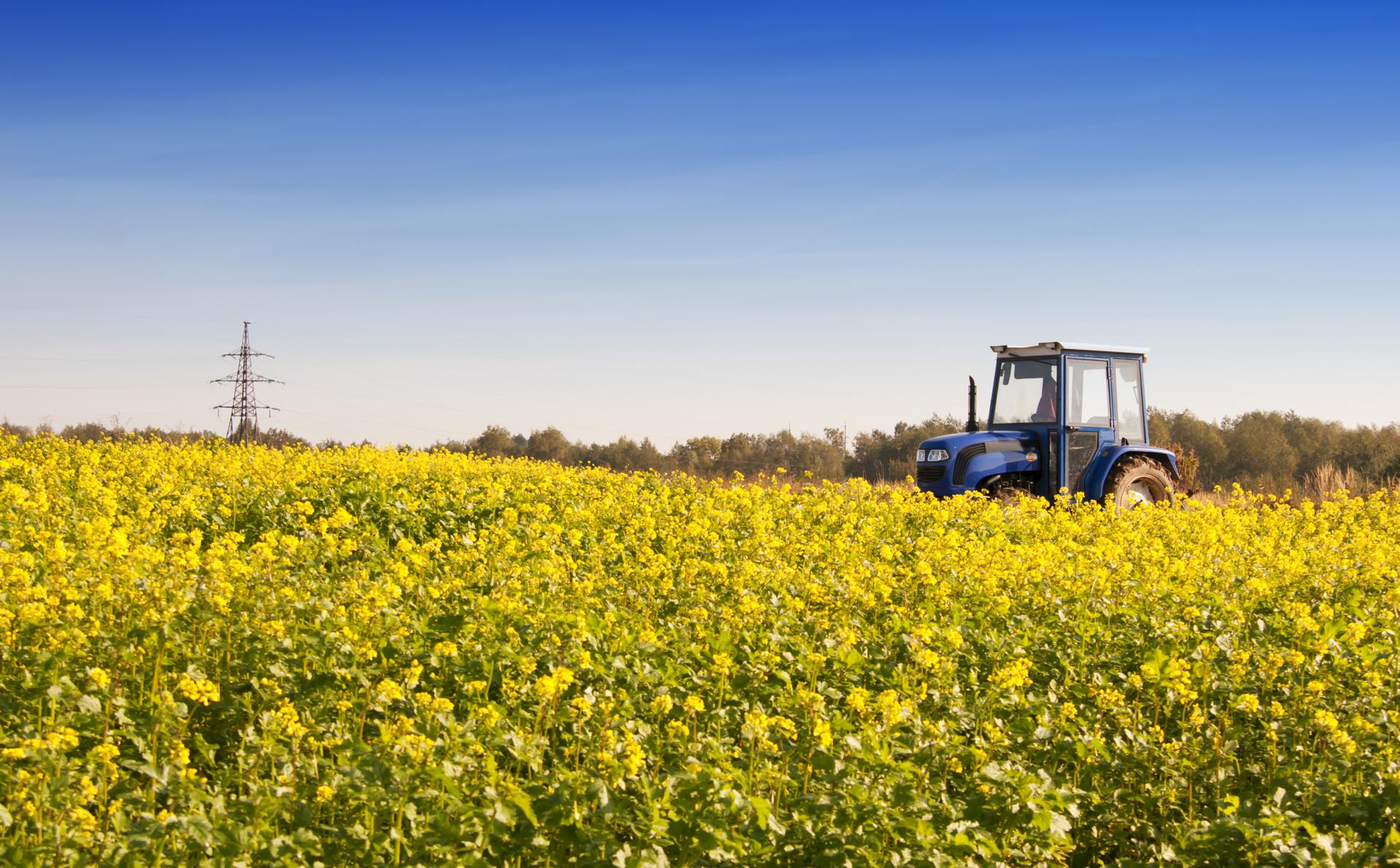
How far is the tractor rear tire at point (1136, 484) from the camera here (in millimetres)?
13695

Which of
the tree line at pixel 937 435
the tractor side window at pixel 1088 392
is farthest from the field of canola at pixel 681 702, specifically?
the tree line at pixel 937 435

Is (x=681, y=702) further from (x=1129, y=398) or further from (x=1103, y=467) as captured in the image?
(x=1129, y=398)

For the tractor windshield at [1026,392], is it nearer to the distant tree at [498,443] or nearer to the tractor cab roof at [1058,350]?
the tractor cab roof at [1058,350]

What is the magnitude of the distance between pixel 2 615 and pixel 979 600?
5.95 meters

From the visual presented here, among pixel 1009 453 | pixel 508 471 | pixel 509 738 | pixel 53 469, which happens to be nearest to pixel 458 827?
pixel 509 738

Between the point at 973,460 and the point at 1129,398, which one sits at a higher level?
the point at 1129,398

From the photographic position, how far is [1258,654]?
6555mm

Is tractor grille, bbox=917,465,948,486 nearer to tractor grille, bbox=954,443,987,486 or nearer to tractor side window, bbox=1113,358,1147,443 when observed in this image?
tractor grille, bbox=954,443,987,486

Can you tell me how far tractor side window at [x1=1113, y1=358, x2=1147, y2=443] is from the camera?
14.3 meters

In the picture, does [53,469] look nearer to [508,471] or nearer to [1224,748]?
[508,471]

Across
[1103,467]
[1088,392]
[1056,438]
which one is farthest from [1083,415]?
[1103,467]

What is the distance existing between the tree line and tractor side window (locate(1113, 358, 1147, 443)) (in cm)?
1252

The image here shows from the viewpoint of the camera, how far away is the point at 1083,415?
45.7 ft

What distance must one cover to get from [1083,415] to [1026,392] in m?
0.78
